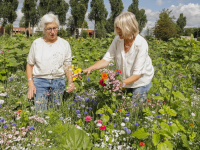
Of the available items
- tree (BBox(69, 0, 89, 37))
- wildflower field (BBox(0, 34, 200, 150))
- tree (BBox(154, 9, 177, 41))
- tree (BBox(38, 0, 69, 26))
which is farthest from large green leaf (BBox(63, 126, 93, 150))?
tree (BBox(38, 0, 69, 26))

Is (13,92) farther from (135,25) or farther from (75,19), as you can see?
(75,19)

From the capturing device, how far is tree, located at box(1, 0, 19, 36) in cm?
3416

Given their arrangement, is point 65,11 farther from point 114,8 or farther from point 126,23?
point 126,23

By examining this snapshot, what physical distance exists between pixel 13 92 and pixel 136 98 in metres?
2.08

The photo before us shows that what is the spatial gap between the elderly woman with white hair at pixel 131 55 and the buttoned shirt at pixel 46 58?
0.51 metres

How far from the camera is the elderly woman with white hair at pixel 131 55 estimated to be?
8.17 ft

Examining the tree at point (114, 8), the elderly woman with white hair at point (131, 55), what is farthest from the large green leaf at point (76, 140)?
the tree at point (114, 8)

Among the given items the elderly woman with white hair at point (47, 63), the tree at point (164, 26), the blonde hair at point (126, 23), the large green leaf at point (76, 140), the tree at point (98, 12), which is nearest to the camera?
the large green leaf at point (76, 140)

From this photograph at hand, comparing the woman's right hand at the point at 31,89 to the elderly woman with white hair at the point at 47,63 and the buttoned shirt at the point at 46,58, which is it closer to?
the elderly woman with white hair at the point at 47,63

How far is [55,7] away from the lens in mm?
39281

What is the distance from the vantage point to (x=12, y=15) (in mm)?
35094

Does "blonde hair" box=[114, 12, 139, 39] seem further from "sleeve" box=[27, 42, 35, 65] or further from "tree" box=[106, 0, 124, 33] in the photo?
"tree" box=[106, 0, 124, 33]

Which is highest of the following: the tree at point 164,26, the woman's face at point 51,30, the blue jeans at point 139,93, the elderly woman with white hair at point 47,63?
the tree at point 164,26

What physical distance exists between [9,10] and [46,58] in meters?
36.6
